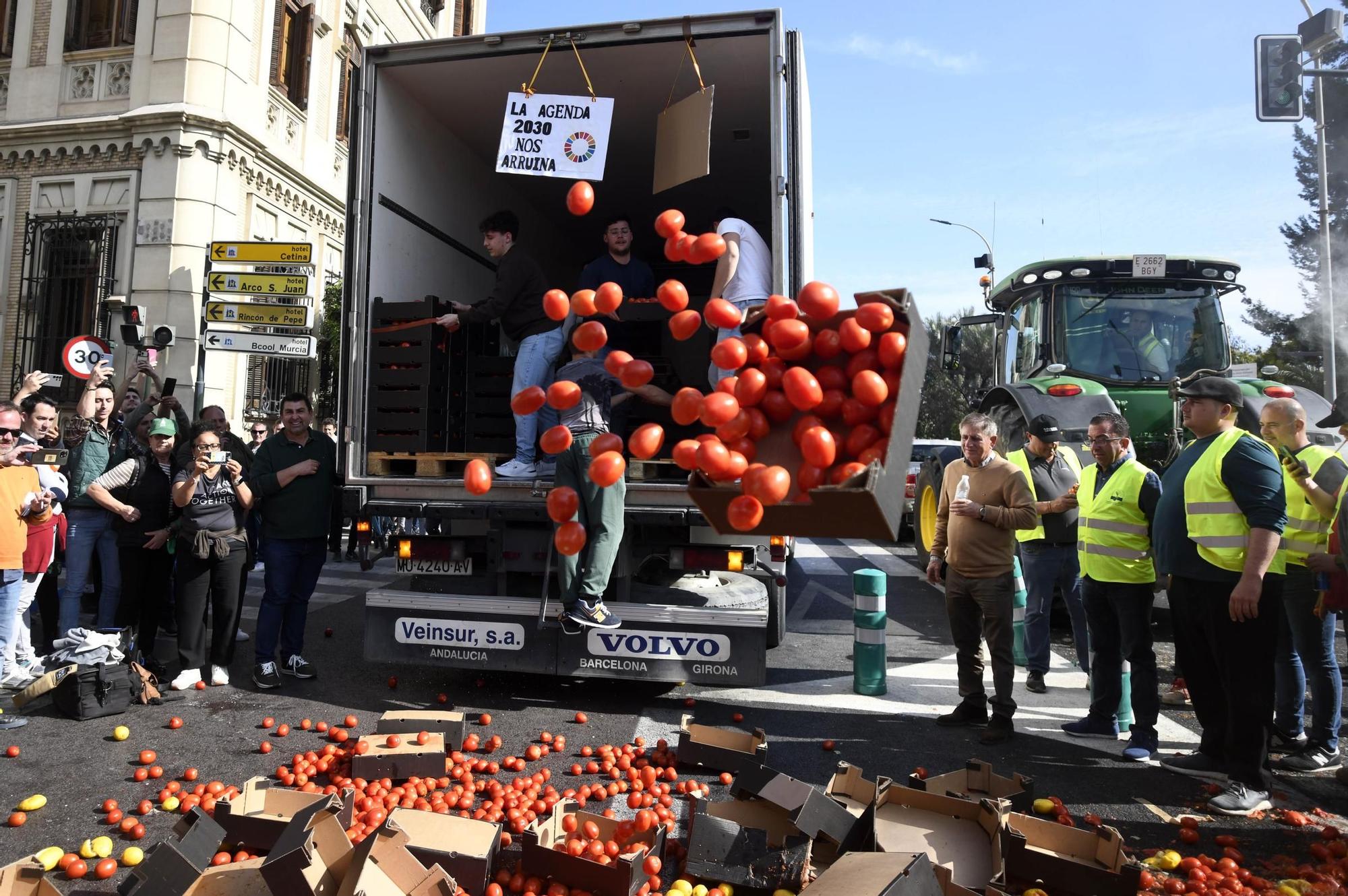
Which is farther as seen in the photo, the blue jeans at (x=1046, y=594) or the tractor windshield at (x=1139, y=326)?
the tractor windshield at (x=1139, y=326)

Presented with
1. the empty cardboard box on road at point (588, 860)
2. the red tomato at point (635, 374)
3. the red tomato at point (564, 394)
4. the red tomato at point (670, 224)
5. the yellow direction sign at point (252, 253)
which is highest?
the yellow direction sign at point (252, 253)

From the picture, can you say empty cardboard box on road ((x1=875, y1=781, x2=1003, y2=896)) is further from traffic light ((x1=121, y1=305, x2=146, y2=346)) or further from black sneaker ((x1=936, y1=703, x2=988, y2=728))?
traffic light ((x1=121, y1=305, x2=146, y2=346))

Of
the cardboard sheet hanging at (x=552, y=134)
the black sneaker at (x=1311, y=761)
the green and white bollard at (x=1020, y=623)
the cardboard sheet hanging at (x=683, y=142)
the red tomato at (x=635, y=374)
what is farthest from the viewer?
the green and white bollard at (x=1020, y=623)

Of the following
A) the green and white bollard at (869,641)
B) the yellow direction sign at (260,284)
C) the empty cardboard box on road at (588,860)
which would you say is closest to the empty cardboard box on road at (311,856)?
the empty cardboard box on road at (588,860)

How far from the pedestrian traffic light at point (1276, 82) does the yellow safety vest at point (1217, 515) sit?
8748 millimetres

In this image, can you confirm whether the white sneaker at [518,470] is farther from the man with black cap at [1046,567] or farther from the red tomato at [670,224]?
the man with black cap at [1046,567]

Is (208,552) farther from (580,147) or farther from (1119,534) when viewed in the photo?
(1119,534)

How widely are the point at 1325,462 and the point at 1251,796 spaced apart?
239 centimetres

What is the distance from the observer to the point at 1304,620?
5.07 metres

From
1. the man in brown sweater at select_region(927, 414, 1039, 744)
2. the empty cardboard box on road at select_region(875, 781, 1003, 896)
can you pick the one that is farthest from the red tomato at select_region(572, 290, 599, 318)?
the man in brown sweater at select_region(927, 414, 1039, 744)

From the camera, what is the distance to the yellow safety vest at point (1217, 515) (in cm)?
422

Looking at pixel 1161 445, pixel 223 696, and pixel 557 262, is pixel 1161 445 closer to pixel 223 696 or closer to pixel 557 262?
pixel 557 262

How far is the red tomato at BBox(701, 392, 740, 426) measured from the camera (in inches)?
92.9

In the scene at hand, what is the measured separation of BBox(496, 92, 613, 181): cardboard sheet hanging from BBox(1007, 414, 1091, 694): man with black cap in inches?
152
